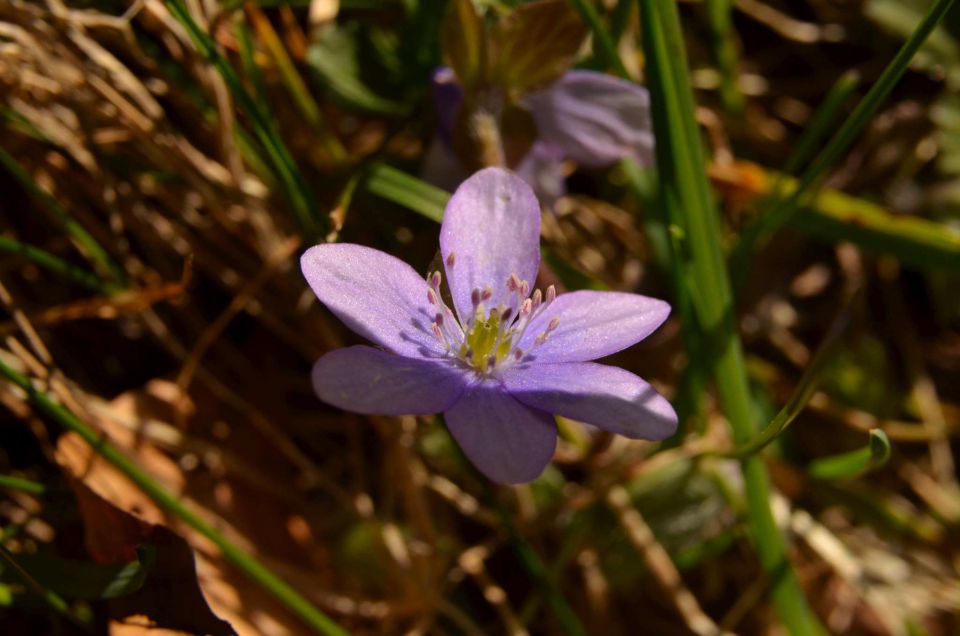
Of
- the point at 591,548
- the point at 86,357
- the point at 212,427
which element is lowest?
the point at 591,548

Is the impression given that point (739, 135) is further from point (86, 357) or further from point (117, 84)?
point (86, 357)

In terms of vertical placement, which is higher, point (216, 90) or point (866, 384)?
point (216, 90)

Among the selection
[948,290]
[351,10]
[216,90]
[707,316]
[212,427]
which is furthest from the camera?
[948,290]

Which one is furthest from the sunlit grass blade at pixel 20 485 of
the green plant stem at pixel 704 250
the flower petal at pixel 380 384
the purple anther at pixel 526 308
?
the green plant stem at pixel 704 250

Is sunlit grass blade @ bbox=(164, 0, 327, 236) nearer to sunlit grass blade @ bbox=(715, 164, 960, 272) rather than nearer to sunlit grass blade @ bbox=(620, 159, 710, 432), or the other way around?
sunlit grass blade @ bbox=(620, 159, 710, 432)

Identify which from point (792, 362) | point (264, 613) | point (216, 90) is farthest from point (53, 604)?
point (792, 362)

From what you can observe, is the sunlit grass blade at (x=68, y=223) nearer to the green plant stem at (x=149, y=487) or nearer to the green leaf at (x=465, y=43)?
the green plant stem at (x=149, y=487)

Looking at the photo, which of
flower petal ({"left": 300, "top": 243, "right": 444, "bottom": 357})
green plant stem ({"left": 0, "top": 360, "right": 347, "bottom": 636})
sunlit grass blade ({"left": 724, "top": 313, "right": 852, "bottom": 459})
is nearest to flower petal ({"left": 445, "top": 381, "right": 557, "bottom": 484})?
flower petal ({"left": 300, "top": 243, "right": 444, "bottom": 357})
